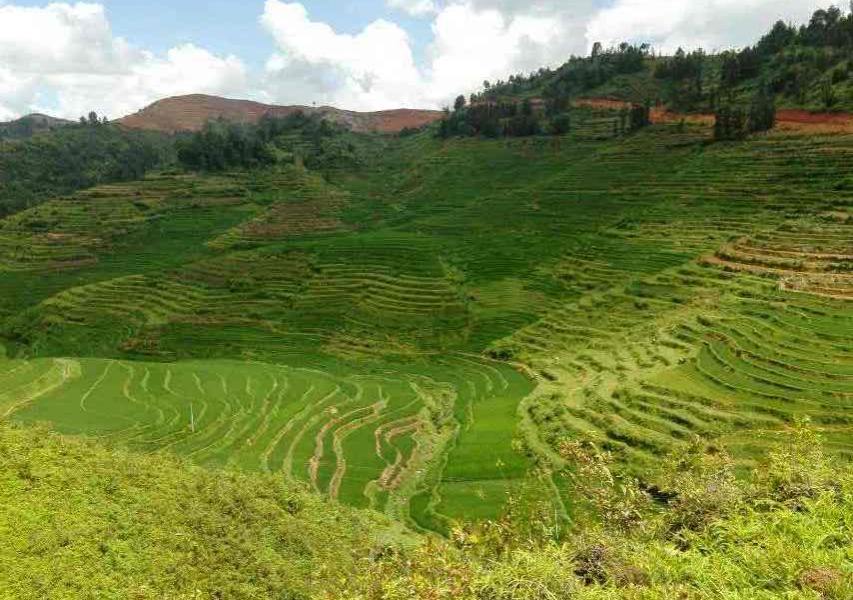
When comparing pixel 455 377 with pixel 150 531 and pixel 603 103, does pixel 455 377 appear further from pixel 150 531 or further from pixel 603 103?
pixel 603 103

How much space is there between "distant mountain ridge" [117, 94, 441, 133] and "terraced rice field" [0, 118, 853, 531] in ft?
320

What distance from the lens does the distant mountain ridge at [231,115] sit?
170125mm

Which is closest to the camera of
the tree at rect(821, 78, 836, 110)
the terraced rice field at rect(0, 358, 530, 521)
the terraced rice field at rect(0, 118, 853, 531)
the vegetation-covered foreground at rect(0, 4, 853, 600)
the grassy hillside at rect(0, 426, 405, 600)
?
the vegetation-covered foreground at rect(0, 4, 853, 600)

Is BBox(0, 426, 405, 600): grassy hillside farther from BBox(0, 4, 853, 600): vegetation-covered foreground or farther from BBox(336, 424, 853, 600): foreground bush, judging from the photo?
BBox(336, 424, 853, 600): foreground bush

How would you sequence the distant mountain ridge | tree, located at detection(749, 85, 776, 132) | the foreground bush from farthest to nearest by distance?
the distant mountain ridge, tree, located at detection(749, 85, 776, 132), the foreground bush

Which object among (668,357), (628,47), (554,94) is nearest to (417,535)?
(668,357)

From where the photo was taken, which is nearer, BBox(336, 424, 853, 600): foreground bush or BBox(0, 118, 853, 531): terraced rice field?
BBox(336, 424, 853, 600): foreground bush

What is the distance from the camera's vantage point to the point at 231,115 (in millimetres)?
190375

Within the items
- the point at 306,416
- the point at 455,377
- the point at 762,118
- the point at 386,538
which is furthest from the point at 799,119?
the point at 386,538

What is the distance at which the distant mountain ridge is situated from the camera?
17012cm

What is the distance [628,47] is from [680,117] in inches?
2368

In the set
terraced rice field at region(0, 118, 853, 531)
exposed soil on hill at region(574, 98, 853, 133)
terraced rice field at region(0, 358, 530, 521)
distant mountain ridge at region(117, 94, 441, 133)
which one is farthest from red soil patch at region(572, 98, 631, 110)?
terraced rice field at region(0, 358, 530, 521)

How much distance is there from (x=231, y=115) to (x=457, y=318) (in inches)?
Answer: 6812

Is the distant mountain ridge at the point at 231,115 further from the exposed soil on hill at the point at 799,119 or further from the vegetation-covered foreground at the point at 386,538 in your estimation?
the vegetation-covered foreground at the point at 386,538
